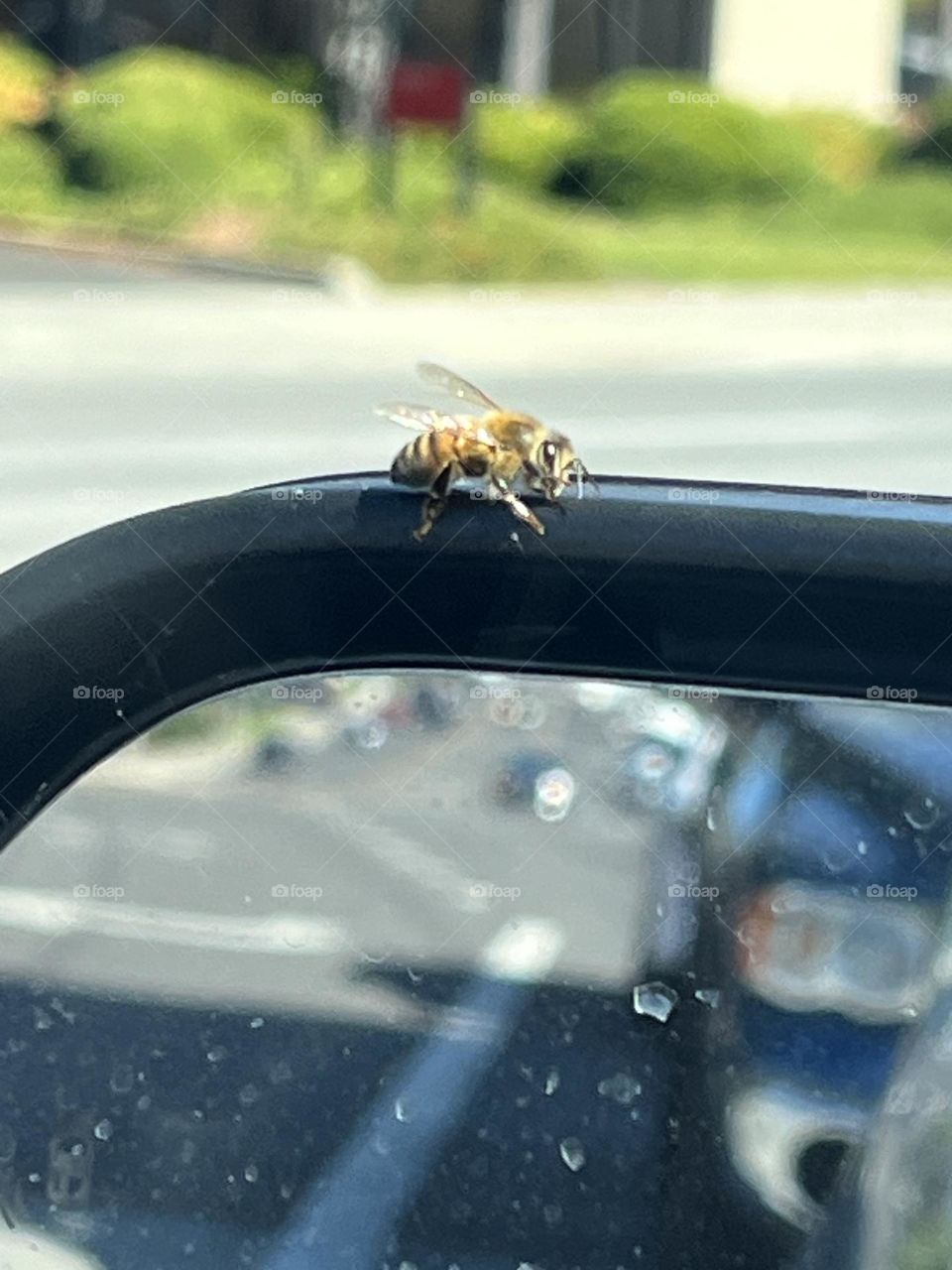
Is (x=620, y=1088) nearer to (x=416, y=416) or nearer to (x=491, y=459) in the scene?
(x=491, y=459)

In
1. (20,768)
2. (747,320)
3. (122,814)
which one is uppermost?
(20,768)

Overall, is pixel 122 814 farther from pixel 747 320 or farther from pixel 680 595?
pixel 747 320

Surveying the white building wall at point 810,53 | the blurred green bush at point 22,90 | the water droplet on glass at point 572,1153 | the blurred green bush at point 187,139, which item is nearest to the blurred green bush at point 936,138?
the white building wall at point 810,53

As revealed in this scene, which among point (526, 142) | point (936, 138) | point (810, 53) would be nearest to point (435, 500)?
point (526, 142)

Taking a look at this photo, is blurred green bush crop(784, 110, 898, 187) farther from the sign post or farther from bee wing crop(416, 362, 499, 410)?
bee wing crop(416, 362, 499, 410)

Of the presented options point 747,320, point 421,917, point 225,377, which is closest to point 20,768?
point 421,917
